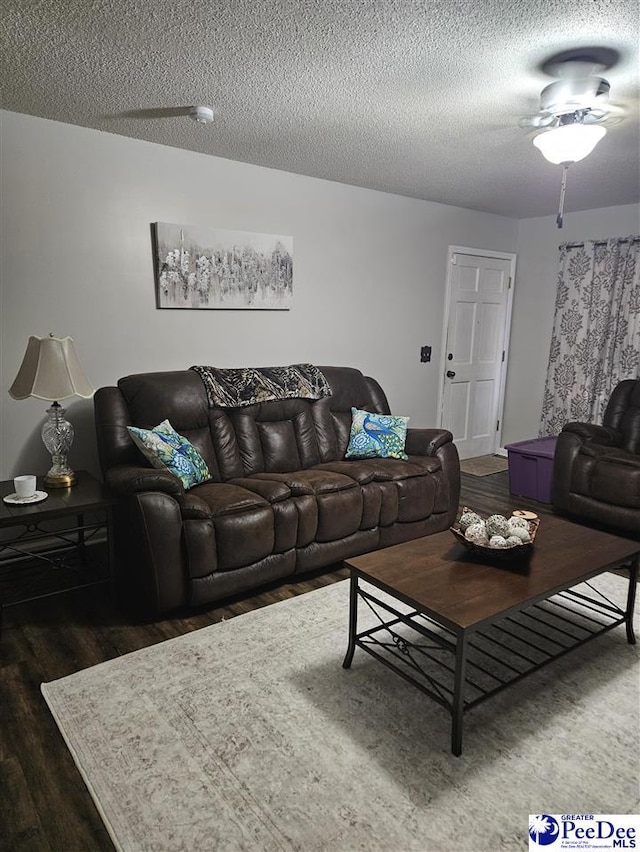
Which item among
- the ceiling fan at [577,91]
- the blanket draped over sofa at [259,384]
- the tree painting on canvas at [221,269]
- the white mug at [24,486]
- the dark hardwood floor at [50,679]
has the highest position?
the ceiling fan at [577,91]

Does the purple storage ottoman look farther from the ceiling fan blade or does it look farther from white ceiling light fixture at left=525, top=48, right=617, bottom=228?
the ceiling fan blade

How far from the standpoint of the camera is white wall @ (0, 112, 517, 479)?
300 cm

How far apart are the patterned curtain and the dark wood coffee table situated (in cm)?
282

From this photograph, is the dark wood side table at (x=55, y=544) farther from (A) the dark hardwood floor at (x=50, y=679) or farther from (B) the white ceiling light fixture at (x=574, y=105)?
(B) the white ceiling light fixture at (x=574, y=105)

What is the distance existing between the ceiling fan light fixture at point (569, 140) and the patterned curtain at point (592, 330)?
253 centimetres

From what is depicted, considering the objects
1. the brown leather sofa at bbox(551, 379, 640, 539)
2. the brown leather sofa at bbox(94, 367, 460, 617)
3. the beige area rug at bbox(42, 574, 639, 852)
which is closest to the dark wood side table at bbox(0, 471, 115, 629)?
the brown leather sofa at bbox(94, 367, 460, 617)

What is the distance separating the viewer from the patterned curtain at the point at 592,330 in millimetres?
4758

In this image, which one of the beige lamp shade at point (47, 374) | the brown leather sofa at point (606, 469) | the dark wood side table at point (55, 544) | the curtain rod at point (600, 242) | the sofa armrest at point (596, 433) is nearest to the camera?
the dark wood side table at point (55, 544)

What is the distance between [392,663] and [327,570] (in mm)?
962

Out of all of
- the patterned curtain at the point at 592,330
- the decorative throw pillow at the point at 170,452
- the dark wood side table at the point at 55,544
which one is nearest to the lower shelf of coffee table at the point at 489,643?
the decorative throw pillow at the point at 170,452

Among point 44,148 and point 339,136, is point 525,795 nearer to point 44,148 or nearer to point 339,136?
point 339,136

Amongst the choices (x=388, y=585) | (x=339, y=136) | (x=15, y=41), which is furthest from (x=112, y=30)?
(x=388, y=585)

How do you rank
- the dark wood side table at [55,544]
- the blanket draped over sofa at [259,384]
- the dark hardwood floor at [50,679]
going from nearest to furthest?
1. the dark hardwood floor at [50,679]
2. the dark wood side table at [55,544]
3. the blanket draped over sofa at [259,384]

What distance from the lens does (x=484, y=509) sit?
418 centimetres
